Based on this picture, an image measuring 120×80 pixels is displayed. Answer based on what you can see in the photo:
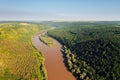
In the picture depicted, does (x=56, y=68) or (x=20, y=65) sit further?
(x=20, y=65)

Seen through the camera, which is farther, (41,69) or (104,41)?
(104,41)

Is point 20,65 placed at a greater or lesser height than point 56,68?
greater

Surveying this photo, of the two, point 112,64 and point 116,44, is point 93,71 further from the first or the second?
point 116,44

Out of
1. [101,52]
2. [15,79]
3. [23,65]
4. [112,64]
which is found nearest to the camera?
[15,79]

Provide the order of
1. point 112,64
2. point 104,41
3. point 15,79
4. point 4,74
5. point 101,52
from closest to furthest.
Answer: point 15,79 < point 4,74 < point 112,64 < point 101,52 < point 104,41

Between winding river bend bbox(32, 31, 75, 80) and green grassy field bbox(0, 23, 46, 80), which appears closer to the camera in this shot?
green grassy field bbox(0, 23, 46, 80)

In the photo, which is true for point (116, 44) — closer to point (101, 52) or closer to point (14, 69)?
point (101, 52)

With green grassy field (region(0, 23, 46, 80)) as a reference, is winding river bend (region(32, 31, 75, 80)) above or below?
below

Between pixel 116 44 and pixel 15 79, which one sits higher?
pixel 116 44

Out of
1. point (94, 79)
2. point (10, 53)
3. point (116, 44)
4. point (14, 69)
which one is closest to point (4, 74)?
point (14, 69)

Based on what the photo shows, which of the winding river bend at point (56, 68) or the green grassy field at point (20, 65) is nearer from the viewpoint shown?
the green grassy field at point (20, 65)

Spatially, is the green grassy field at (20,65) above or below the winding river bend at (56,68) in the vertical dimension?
above
